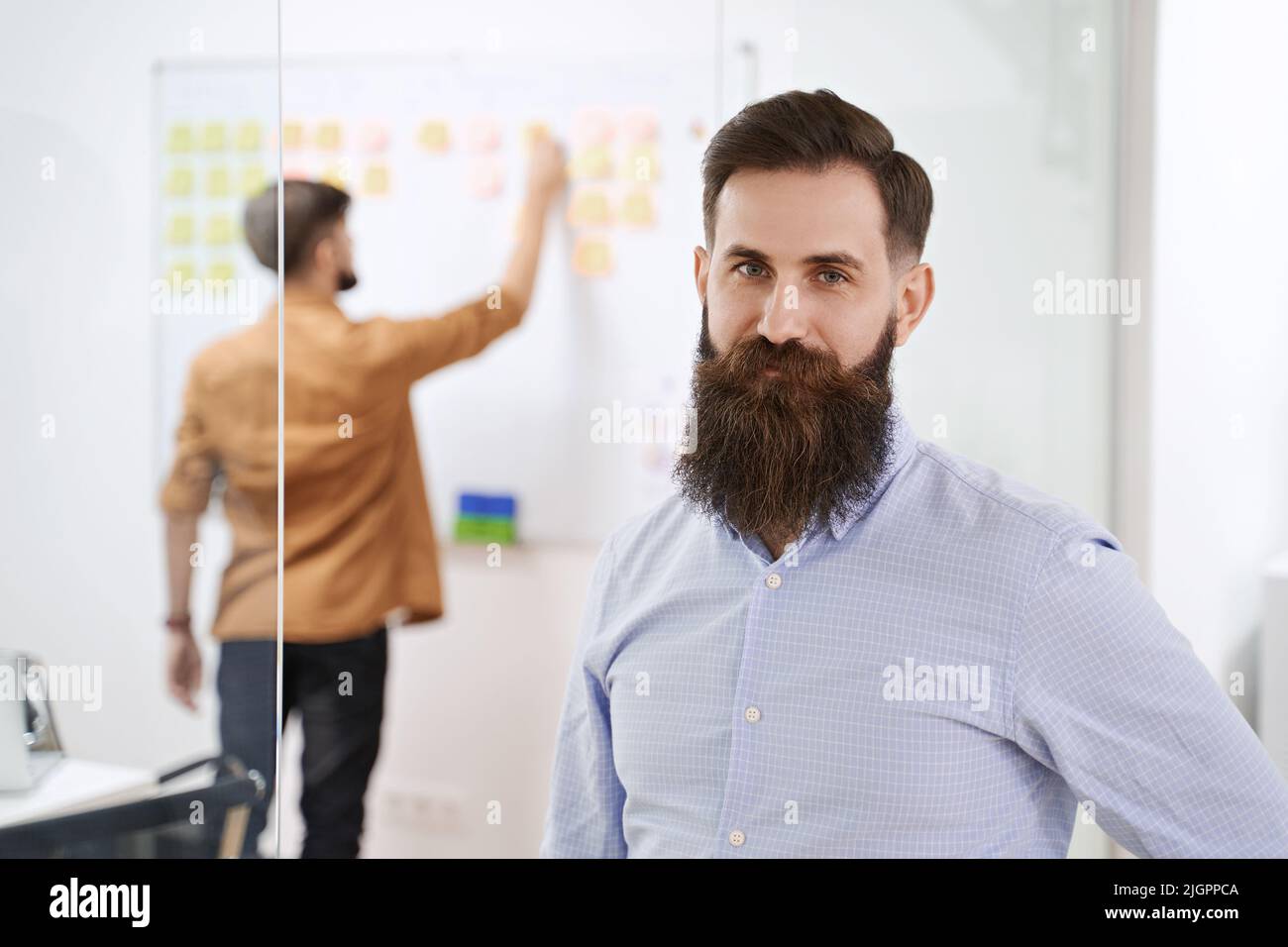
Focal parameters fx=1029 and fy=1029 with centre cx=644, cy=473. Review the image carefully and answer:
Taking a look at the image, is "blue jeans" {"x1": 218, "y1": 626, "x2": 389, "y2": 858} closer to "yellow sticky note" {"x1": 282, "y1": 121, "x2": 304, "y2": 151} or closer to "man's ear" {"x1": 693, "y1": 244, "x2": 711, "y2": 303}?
"yellow sticky note" {"x1": 282, "y1": 121, "x2": 304, "y2": 151}

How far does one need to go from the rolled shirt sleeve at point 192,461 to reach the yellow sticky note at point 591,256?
722 millimetres

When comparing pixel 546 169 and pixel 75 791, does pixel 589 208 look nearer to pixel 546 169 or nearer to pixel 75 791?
pixel 546 169

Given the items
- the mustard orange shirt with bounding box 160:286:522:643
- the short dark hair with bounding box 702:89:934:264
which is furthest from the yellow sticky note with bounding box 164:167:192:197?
the short dark hair with bounding box 702:89:934:264

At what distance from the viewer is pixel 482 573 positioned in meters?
1.93

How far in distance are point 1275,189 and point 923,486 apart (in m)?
0.60

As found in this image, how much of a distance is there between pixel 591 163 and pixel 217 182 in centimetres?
62

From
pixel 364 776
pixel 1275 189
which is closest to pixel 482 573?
pixel 364 776

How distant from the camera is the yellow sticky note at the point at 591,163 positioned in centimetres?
176

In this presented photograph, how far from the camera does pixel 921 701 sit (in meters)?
0.88

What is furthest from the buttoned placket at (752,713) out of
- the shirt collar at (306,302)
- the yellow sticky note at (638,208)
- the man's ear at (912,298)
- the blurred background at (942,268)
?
the shirt collar at (306,302)

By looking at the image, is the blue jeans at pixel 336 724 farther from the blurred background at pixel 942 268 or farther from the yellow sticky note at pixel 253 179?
the yellow sticky note at pixel 253 179

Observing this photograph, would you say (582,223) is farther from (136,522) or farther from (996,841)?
(996,841)

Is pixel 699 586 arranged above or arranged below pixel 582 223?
below

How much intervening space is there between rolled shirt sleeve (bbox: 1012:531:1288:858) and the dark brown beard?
0.64 ft
